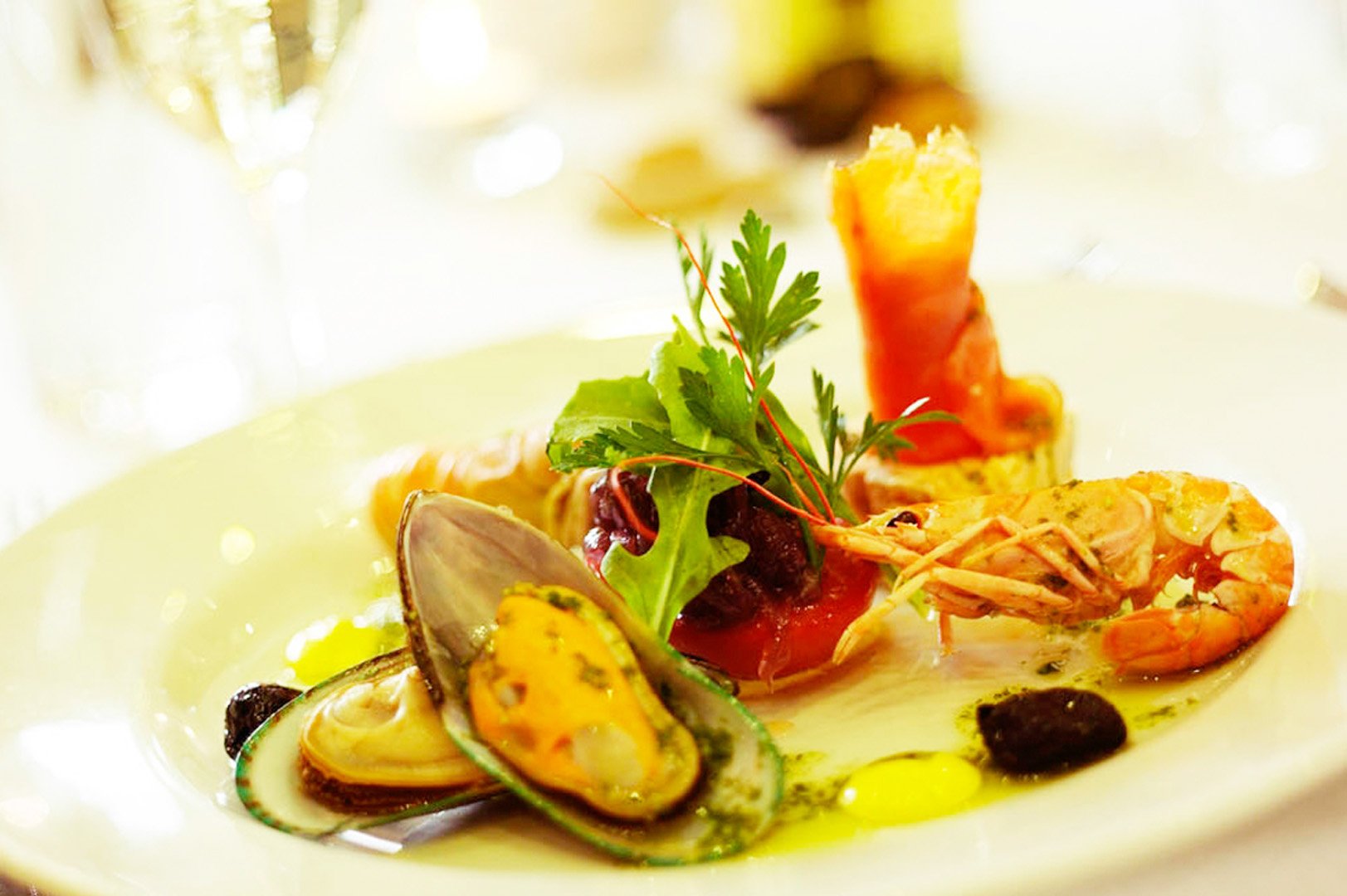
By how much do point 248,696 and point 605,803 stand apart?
539mm

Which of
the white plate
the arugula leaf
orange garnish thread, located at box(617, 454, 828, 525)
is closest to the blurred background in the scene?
the white plate

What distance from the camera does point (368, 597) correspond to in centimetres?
229

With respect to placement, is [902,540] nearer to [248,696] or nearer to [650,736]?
[650,736]

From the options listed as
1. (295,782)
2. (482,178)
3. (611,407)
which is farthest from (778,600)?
(482,178)

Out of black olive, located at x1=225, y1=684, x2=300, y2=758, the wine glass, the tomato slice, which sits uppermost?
the wine glass

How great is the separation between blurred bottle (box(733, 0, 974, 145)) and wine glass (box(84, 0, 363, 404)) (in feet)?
4.57

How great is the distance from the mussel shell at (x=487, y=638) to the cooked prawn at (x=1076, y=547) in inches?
10.3

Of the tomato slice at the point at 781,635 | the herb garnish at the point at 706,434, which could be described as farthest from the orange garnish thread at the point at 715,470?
the tomato slice at the point at 781,635

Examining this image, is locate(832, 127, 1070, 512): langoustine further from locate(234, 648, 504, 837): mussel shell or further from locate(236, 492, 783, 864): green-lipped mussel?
locate(234, 648, 504, 837): mussel shell

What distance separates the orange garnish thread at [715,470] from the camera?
71.3 inches

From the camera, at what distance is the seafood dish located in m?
1.53

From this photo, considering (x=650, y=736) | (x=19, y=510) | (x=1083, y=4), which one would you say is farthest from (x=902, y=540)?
(x=1083, y=4)

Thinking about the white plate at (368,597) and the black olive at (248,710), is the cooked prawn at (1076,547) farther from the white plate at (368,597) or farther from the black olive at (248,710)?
the black olive at (248,710)

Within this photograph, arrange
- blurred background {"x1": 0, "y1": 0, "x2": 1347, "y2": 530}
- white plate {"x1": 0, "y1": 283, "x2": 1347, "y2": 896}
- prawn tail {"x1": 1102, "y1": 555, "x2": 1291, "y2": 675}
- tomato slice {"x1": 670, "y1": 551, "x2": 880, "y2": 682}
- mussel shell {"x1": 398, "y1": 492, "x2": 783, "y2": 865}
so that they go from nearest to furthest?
white plate {"x1": 0, "y1": 283, "x2": 1347, "y2": 896}, mussel shell {"x1": 398, "y1": 492, "x2": 783, "y2": 865}, prawn tail {"x1": 1102, "y1": 555, "x2": 1291, "y2": 675}, tomato slice {"x1": 670, "y1": 551, "x2": 880, "y2": 682}, blurred background {"x1": 0, "y1": 0, "x2": 1347, "y2": 530}
